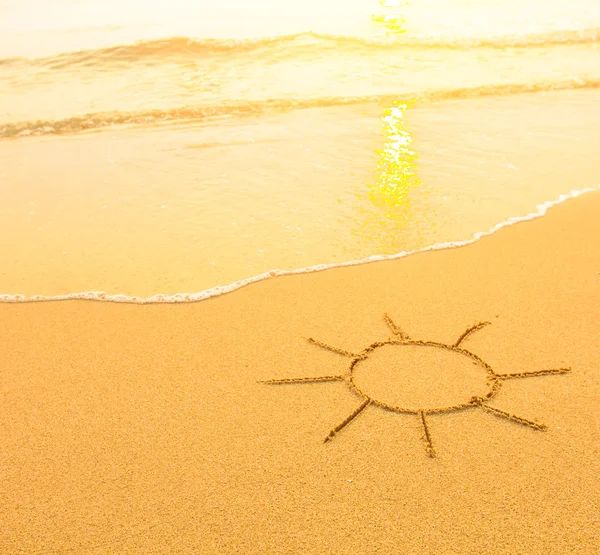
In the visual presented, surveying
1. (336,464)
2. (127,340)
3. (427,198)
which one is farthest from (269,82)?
(336,464)

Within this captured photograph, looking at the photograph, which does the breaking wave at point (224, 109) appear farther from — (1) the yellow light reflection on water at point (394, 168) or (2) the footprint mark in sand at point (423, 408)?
(2) the footprint mark in sand at point (423, 408)

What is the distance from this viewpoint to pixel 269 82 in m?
10.8

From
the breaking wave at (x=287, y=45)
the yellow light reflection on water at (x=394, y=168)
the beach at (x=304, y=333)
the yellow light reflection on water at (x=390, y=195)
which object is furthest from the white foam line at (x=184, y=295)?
the breaking wave at (x=287, y=45)

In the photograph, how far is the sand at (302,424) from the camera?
2.30m

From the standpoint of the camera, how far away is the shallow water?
467cm

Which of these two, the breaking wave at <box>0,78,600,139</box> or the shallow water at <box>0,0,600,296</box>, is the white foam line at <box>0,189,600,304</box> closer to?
the shallow water at <box>0,0,600,296</box>

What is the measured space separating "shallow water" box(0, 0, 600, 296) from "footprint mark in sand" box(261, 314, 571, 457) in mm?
1113

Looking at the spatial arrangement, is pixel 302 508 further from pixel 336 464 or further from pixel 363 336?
pixel 363 336

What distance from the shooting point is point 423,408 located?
289 cm

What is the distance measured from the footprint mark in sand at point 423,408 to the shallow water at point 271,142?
3.65ft

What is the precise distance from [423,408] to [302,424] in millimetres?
565

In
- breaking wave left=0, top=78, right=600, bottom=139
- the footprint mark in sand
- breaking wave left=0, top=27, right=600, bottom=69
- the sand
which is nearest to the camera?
the sand

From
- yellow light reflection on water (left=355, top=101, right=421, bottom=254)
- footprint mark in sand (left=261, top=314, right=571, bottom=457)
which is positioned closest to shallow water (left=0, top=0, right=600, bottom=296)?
yellow light reflection on water (left=355, top=101, right=421, bottom=254)

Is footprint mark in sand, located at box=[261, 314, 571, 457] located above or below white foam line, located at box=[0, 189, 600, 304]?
below
